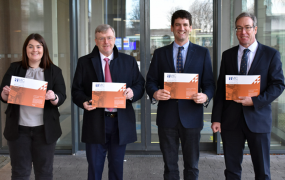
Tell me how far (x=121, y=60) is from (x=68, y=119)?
2483mm

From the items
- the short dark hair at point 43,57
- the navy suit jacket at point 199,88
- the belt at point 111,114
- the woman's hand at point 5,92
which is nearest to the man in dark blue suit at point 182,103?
the navy suit jacket at point 199,88

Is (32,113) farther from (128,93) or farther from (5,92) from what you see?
(128,93)

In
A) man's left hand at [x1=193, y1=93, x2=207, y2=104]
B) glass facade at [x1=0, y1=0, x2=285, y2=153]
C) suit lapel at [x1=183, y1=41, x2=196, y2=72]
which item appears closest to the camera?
man's left hand at [x1=193, y1=93, x2=207, y2=104]

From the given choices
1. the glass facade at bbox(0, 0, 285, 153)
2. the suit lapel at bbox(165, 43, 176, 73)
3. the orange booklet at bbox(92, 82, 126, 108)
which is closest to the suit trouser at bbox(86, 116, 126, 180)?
the orange booklet at bbox(92, 82, 126, 108)

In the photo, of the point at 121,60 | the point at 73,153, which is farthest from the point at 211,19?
the point at 73,153

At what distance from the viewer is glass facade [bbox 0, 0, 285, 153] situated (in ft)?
15.8

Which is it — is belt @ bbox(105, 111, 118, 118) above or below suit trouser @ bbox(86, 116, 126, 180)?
above

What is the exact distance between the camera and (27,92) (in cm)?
259

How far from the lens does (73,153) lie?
4918mm

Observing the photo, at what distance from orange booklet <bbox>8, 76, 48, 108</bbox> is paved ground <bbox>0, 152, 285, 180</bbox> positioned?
176 cm

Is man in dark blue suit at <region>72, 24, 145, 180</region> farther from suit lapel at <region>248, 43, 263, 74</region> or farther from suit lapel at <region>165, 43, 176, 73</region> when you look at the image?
suit lapel at <region>248, 43, 263, 74</region>

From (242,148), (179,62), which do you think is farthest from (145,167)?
(179,62)

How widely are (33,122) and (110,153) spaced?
2.81 ft

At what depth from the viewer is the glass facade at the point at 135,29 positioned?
4809mm
